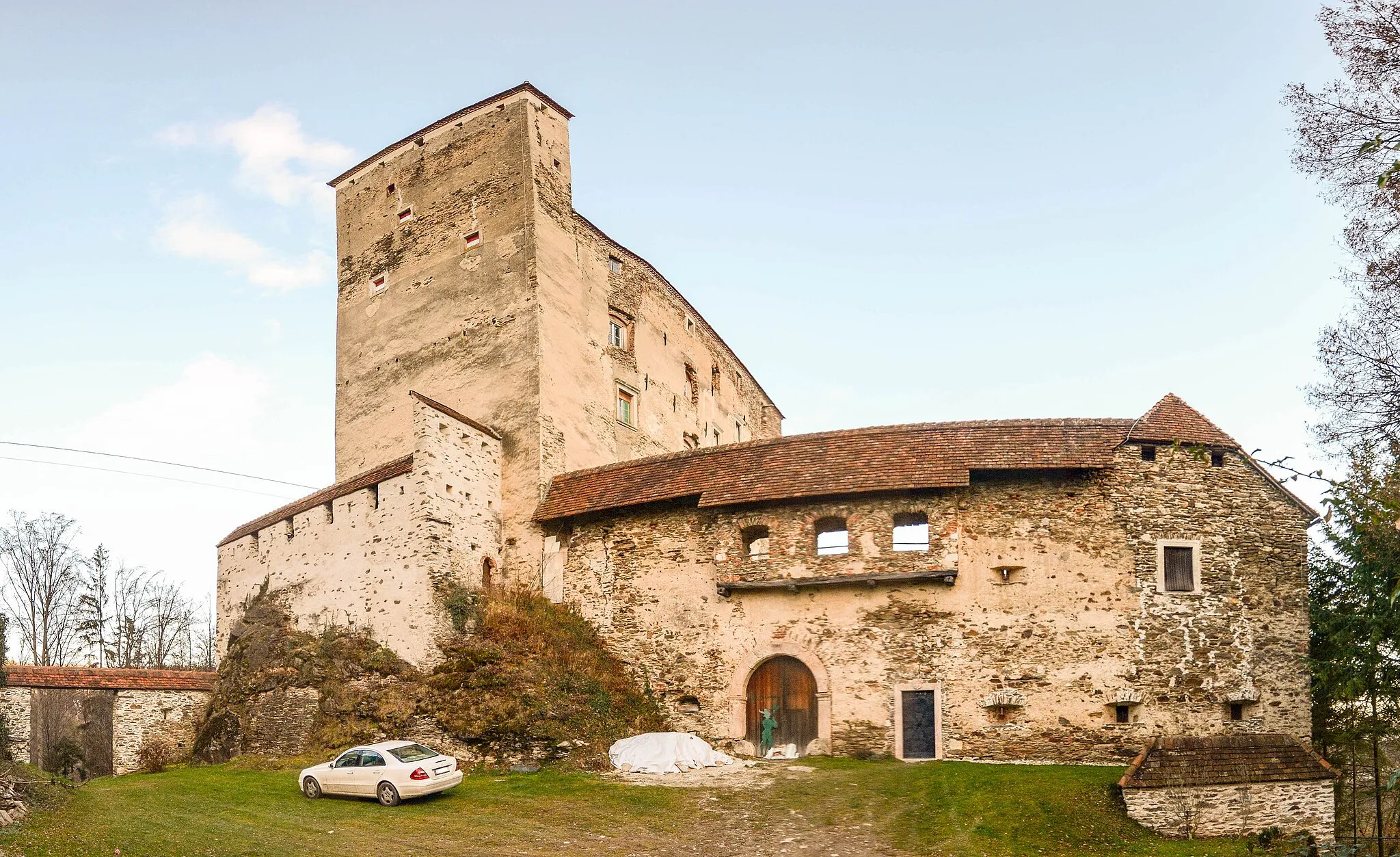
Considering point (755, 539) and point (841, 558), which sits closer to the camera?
point (841, 558)

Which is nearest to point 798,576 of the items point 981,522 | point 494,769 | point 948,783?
point 981,522

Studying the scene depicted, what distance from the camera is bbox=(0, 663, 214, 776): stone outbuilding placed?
84.2ft

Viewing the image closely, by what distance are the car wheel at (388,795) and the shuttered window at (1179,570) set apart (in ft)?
51.3

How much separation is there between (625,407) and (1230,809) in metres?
20.6

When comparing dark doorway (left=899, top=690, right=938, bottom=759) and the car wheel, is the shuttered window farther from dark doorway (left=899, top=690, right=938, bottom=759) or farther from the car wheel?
the car wheel

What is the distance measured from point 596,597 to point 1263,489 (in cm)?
1502

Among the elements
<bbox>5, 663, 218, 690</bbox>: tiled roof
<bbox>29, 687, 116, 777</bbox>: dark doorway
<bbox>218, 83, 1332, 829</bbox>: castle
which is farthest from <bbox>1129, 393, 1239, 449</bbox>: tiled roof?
<bbox>29, 687, 116, 777</bbox>: dark doorway

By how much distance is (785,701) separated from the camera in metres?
25.1

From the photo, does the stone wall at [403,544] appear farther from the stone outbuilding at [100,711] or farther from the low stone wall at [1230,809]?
the low stone wall at [1230,809]

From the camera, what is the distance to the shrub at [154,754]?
26.6m

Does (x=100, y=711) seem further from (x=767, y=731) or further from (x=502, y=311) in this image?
(x=767, y=731)

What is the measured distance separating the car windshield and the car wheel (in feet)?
1.54

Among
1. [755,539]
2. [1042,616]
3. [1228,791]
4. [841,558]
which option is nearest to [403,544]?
[755,539]

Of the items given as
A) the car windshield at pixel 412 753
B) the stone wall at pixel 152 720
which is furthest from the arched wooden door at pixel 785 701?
the stone wall at pixel 152 720
